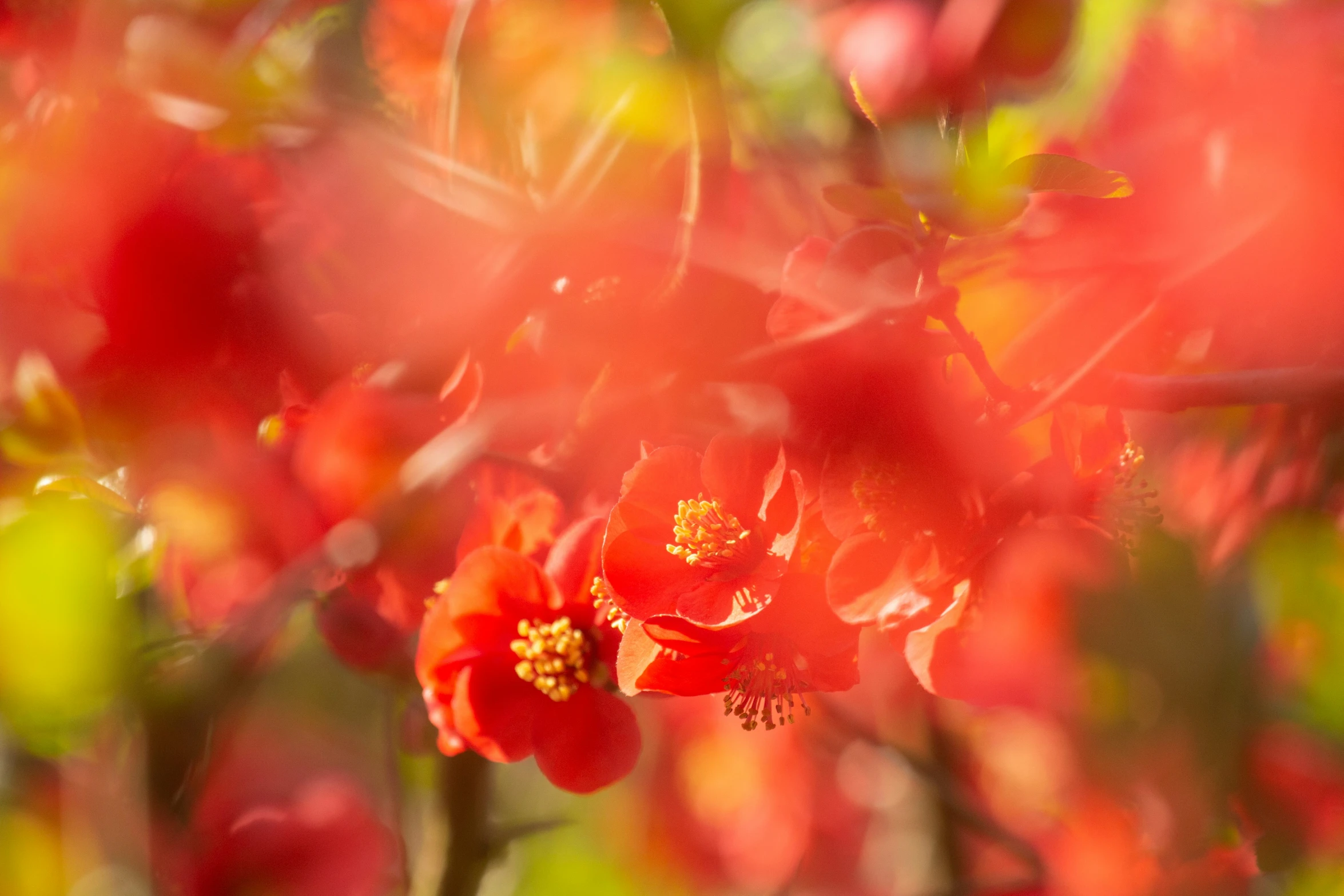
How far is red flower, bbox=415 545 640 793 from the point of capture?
36 cm

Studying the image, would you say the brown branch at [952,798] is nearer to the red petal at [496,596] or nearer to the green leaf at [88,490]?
the red petal at [496,596]

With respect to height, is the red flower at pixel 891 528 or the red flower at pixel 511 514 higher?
the red flower at pixel 891 528

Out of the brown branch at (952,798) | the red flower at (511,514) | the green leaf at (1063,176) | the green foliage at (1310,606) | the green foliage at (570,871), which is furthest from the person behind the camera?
the green foliage at (570,871)

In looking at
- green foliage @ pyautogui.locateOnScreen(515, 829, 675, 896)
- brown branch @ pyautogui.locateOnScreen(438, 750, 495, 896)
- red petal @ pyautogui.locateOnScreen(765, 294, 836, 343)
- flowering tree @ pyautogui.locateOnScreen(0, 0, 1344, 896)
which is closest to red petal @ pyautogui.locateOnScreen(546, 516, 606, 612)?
flowering tree @ pyautogui.locateOnScreen(0, 0, 1344, 896)

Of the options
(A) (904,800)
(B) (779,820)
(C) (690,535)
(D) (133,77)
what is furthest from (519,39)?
(B) (779,820)

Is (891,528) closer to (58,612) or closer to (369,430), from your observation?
(369,430)

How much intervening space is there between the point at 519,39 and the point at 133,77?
20cm

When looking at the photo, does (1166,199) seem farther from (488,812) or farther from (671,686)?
(488,812)

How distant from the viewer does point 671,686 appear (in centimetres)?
31

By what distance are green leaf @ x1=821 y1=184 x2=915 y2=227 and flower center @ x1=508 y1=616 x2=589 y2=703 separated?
191mm

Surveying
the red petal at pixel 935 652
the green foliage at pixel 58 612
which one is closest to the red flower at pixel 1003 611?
the red petal at pixel 935 652

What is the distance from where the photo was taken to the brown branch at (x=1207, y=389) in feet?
0.95

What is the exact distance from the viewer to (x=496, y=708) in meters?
0.37

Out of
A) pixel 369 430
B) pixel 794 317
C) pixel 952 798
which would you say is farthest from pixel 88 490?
pixel 952 798
